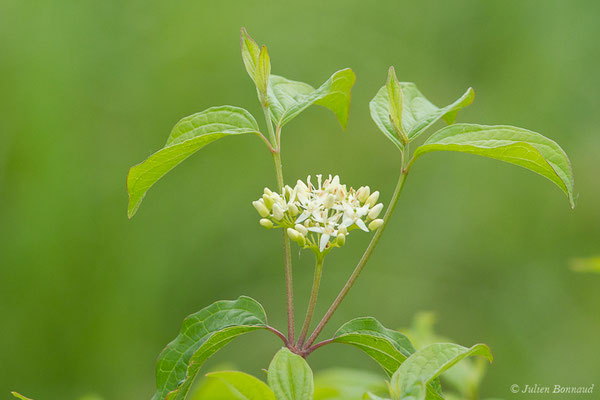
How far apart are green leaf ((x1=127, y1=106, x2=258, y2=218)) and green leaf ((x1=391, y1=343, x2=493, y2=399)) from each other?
0.48 meters

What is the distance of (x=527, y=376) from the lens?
3367 mm

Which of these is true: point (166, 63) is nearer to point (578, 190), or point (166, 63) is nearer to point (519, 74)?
point (519, 74)

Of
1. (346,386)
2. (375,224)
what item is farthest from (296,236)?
(346,386)

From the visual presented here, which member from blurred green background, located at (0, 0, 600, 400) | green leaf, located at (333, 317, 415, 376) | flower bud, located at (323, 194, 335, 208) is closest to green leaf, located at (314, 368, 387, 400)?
green leaf, located at (333, 317, 415, 376)

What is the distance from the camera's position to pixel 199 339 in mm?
994

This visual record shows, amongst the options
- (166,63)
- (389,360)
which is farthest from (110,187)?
(389,360)

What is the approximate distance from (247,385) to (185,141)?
0.40 meters

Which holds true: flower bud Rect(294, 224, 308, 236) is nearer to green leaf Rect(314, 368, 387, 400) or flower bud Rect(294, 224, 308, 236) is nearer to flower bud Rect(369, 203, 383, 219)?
flower bud Rect(369, 203, 383, 219)

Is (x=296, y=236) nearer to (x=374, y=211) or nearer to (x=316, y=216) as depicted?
(x=316, y=216)

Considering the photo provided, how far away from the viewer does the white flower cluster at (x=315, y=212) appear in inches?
42.1

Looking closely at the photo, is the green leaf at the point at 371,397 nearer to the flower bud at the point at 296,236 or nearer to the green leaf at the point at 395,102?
the flower bud at the point at 296,236

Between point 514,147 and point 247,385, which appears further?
point 514,147

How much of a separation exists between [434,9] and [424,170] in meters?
1.40

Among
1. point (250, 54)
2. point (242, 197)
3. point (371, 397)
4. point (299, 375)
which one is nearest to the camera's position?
point (371, 397)
